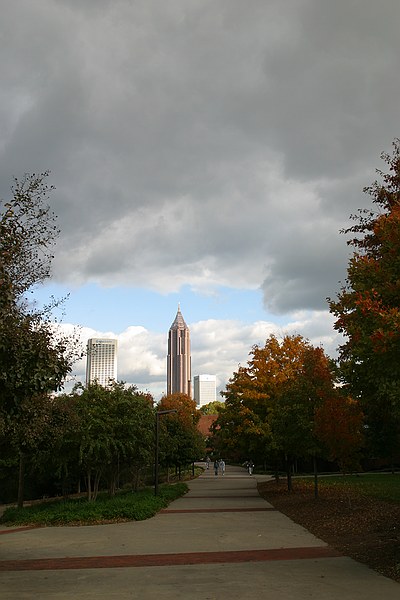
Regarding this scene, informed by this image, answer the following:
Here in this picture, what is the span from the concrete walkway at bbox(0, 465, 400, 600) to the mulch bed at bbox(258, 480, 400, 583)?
0.38 m

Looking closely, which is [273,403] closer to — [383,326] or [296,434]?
[296,434]

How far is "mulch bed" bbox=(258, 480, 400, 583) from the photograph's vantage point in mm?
10219

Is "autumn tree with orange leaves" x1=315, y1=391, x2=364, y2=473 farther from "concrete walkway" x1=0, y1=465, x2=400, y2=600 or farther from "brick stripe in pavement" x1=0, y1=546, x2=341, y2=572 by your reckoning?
"brick stripe in pavement" x1=0, y1=546, x2=341, y2=572

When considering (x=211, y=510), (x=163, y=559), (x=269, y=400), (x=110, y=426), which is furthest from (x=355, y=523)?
→ (x=269, y=400)

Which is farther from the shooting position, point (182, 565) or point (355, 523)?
point (355, 523)

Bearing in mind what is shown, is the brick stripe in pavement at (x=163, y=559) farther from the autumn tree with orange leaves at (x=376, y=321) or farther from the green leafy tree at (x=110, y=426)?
the green leafy tree at (x=110, y=426)

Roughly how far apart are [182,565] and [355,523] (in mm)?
6725

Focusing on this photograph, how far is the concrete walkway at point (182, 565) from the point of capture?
26.0 ft

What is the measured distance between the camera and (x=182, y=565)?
33.2 feet

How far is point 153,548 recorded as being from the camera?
40.4ft

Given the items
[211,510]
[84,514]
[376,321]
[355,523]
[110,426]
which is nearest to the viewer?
[376,321]

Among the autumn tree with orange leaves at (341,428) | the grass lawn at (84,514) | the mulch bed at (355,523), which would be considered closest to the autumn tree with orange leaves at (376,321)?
the mulch bed at (355,523)

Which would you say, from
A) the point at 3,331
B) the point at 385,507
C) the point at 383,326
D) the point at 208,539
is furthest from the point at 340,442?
the point at 3,331

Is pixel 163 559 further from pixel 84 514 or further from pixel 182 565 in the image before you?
pixel 84 514
